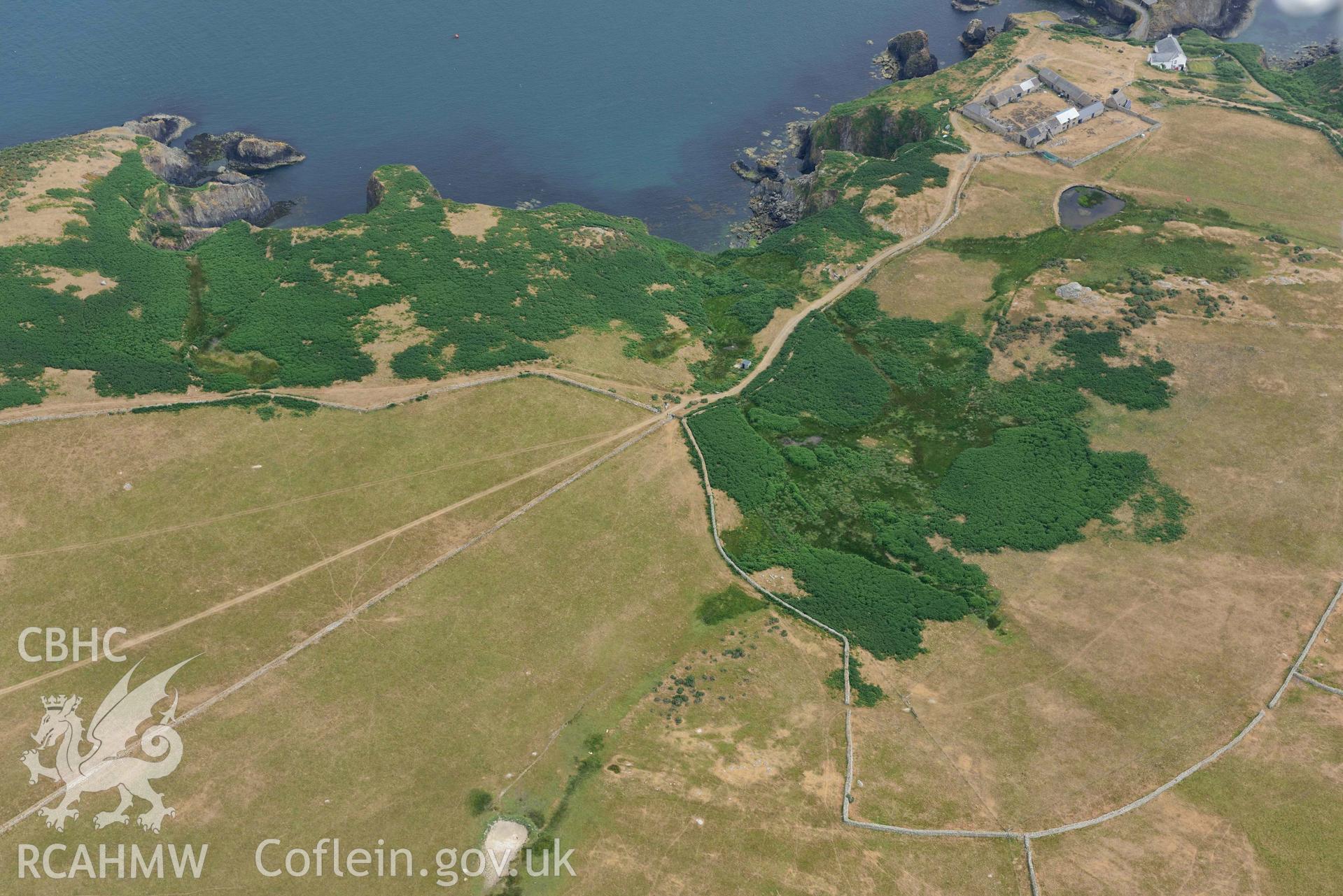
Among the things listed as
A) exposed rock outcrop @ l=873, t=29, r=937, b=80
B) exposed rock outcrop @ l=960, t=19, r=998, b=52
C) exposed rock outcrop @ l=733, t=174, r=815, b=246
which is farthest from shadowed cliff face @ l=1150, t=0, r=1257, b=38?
exposed rock outcrop @ l=733, t=174, r=815, b=246

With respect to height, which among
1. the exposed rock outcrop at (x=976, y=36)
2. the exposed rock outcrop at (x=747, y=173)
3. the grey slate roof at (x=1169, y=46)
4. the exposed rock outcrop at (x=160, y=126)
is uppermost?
the grey slate roof at (x=1169, y=46)

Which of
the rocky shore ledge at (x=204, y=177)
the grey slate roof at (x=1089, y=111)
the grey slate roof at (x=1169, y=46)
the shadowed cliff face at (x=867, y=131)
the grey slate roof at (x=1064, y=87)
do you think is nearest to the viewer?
the rocky shore ledge at (x=204, y=177)

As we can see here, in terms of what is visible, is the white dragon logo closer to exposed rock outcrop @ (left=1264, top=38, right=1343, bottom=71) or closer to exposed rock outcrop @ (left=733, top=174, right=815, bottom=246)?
exposed rock outcrop @ (left=733, top=174, right=815, bottom=246)

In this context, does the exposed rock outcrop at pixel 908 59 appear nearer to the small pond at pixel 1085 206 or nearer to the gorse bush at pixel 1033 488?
the small pond at pixel 1085 206

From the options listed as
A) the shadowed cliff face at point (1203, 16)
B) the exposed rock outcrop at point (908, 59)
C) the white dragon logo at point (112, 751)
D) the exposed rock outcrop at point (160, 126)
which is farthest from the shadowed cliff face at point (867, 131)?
the white dragon logo at point (112, 751)

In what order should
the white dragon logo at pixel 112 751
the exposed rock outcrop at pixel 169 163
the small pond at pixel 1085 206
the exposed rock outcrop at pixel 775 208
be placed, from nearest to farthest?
the white dragon logo at pixel 112 751
the small pond at pixel 1085 206
the exposed rock outcrop at pixel 169 163
the exposed rock outcrop at pixel 775 208

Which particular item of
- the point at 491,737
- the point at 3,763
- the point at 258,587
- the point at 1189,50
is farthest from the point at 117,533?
the point at 1189,50

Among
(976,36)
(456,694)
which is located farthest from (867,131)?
(456,694)
